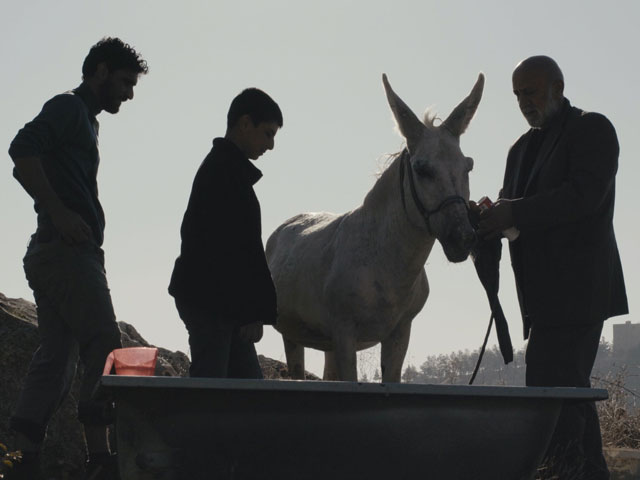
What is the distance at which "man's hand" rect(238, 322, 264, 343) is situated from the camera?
5.20 metres

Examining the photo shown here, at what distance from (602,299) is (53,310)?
9.95ft

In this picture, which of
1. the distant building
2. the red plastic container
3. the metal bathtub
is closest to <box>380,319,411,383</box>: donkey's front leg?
the metal bathtub

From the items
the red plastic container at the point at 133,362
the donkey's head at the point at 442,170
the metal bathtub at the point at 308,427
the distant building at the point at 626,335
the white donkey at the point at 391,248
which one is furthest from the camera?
the distant building at the point at 626,335

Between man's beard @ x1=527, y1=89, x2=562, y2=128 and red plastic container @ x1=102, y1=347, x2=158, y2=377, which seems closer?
red plastic container @ x1=102, y1=347, x2=158, y2=377

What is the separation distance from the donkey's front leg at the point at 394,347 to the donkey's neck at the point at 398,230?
1.80 feet

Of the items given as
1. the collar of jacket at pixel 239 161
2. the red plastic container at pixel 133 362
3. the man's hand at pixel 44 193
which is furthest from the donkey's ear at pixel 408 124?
the red plastic container at pixel 133 362

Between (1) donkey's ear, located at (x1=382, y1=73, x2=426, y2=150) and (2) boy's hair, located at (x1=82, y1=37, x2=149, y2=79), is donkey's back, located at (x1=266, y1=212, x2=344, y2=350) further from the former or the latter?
(2) boy's hair, located at (x1=82, y1=37, x2=149, y2=79)

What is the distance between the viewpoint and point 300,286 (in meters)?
7.64

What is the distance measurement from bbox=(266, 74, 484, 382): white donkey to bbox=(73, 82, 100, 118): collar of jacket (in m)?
2.14

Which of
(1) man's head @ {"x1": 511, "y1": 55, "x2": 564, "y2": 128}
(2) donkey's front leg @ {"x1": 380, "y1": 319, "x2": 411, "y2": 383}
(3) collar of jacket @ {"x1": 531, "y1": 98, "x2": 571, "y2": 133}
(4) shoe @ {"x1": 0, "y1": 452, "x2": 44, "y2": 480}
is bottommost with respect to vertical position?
(4) shoe @ {"x1": 0, "y1": 452, "x2": 44, "y2": 480}

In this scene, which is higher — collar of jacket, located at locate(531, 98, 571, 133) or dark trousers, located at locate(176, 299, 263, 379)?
collar of jacket, located at locate(531, 98, 571, 133)

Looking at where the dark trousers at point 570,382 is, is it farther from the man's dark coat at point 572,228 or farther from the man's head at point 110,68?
the man's head at point 110,68

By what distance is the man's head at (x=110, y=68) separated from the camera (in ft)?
18.1

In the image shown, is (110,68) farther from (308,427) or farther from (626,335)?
(626,335)
